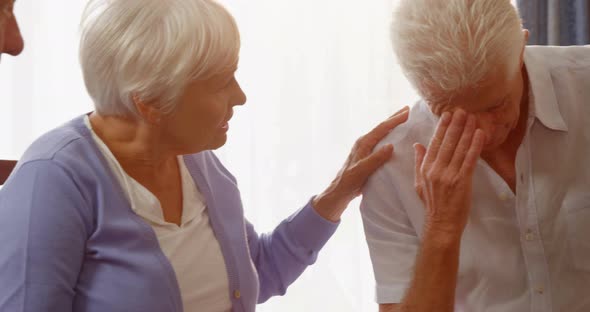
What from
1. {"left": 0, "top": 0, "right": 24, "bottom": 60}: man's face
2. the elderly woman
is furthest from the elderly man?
{"left": 0, "top": 0, "right": 24, "bottom": 60}: man's face

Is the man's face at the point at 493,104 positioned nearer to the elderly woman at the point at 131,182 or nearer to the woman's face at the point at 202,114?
the elderly woman at the point at 131,182

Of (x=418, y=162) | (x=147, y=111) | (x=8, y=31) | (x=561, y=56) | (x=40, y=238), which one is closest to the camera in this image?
(x=8, y=31)

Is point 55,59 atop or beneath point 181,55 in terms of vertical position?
beneath

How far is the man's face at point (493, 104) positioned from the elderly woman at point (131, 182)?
0.20 m

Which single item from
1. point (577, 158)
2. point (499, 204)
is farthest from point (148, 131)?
point (577, 158)

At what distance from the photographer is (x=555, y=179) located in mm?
1534

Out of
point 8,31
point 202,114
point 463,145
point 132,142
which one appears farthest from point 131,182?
point 463,145

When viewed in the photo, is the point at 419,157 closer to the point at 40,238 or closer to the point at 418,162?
the point at 418,162

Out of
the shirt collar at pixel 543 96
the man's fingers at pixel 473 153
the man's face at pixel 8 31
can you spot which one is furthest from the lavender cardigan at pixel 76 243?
the shirt collar at pixel 543 96

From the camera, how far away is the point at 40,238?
51.1 inches

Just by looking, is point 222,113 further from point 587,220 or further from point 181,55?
point 587,220

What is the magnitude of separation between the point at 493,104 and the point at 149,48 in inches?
25.0

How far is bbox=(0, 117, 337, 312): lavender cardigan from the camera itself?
4.23 ft

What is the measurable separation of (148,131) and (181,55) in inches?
A: 6.7
